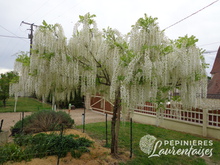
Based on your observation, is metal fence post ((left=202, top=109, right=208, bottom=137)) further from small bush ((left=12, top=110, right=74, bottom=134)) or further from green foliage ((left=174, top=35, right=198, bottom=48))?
small bush ((left=12, top=110, right=74, bottom=134))

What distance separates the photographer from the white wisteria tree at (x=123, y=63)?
2.91m

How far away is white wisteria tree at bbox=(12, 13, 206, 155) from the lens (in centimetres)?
291

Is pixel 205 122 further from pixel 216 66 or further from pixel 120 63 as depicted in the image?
pixel 216 66

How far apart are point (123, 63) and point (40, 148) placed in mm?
2763

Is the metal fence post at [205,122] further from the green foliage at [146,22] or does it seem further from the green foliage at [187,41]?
the green foliage at [146,22]

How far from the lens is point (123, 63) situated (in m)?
2.92

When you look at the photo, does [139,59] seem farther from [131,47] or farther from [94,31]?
[94,31]

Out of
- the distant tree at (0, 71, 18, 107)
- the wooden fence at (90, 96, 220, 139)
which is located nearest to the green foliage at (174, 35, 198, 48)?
the wooden fence at (90, 96, 220, 139)

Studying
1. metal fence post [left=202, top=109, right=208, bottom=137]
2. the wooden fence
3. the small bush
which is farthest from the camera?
metal fence post [left=202, top=109, right=208, bottom=137]

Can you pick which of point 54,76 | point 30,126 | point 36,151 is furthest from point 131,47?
point 30,126

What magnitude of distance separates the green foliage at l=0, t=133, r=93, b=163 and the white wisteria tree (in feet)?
3.35

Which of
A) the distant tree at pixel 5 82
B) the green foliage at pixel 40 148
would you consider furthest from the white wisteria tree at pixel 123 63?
the distant tree at pixel 5 82

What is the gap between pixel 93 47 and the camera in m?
3.67

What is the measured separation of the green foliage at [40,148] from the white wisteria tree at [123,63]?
1020 millimetres
